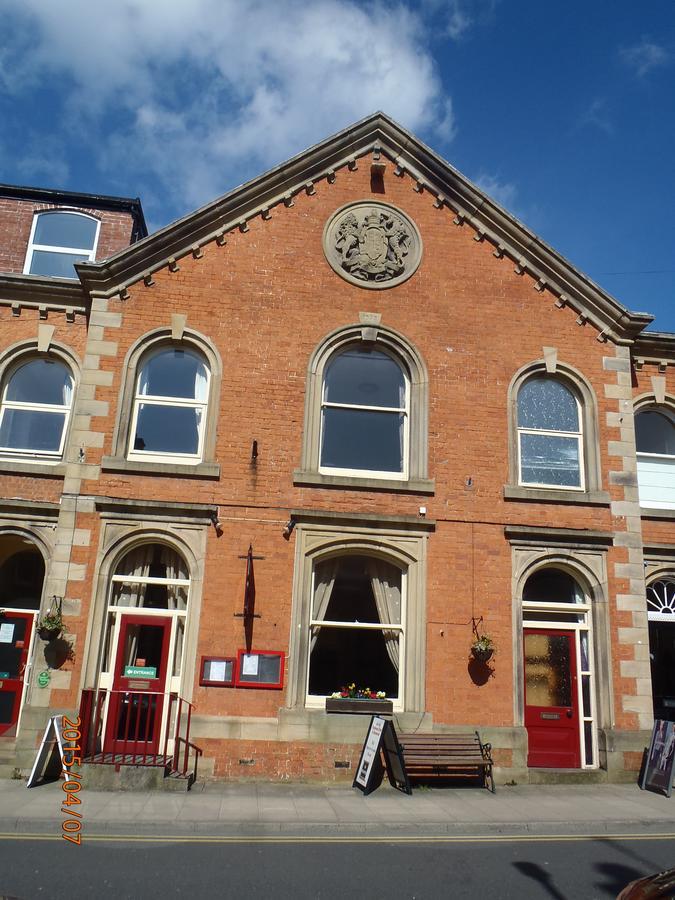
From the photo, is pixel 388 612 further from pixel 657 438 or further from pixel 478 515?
pixel 657 438

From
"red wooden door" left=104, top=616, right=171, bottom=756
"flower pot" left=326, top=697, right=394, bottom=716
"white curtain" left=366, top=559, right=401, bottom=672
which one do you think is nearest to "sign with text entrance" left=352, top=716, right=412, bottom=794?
"flower pot" left=326, top=697, right=394, bottom=716

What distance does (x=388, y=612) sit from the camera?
1172 cm

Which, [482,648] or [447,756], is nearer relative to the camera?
[447,756]

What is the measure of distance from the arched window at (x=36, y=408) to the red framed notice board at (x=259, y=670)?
482 centimetres

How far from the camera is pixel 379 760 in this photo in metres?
10.3

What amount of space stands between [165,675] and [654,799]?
7.50m

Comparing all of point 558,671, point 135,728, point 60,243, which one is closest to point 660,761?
point 558,671

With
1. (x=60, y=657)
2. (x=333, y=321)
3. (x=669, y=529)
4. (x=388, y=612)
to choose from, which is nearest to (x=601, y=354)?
(x=669, y=529)

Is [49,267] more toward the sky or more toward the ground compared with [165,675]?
more toward the sky

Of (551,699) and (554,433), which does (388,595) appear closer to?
(551,699)

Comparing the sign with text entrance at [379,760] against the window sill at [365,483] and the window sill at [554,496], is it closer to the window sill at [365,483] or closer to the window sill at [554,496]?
the window sill at [365,483]

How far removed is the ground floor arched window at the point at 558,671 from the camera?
38.3 feet

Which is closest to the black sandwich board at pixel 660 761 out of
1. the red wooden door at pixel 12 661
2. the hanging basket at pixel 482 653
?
the hanging basket at pixel 482 653
